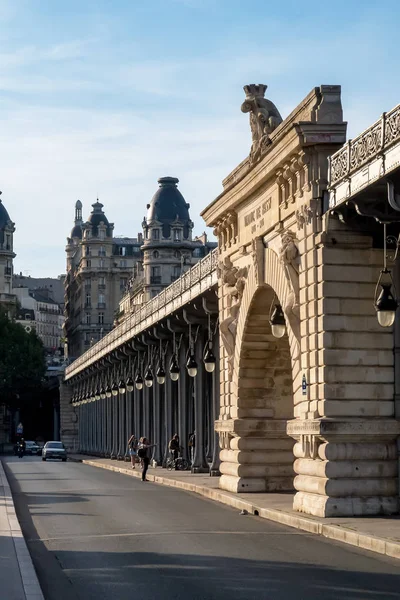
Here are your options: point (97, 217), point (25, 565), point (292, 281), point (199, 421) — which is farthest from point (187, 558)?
point (97, 217)

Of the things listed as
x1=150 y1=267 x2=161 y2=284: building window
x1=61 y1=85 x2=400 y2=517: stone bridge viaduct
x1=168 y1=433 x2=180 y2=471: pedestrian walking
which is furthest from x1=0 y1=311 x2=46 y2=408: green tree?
x1=61 y1=85 x2=400 y2=517: stone bridge viaduct

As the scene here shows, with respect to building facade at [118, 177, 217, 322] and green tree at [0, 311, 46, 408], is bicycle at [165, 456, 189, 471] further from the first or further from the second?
green tree at [0, 311, 46, 408]

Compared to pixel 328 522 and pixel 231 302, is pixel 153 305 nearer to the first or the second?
pixel 231 302

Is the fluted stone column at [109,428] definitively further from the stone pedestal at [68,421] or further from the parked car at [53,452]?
the stone pedestal at [68,421]

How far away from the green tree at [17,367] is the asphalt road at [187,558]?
122373 mm

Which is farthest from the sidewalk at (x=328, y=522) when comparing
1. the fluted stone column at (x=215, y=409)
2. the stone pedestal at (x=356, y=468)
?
the fluted stone column at (x=215, y=409)

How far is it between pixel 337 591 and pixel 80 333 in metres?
174

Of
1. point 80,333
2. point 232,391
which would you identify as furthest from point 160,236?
point 232,391

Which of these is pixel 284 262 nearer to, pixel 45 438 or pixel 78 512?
pixel 78 512

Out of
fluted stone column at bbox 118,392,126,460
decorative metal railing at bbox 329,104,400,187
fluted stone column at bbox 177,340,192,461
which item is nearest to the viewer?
decorative metal railing at bbox 329,104,400,187

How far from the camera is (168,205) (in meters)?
153

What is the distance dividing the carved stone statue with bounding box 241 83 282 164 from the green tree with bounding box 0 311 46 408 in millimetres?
120900

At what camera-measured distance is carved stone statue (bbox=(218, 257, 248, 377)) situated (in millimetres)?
32594

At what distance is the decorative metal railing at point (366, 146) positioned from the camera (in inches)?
790
